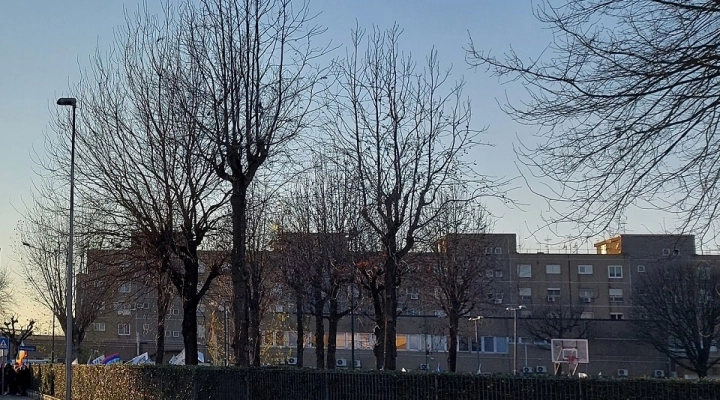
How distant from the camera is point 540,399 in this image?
13.3m

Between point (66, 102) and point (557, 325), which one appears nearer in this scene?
point (66, 102)

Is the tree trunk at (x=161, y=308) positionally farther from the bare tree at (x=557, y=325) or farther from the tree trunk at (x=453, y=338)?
the bare tree at (x=557, y=325)

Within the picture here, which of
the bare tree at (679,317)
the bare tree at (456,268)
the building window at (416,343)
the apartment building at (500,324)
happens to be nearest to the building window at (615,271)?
the apartment building at (500,324)

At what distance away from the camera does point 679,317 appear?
55.4 meters

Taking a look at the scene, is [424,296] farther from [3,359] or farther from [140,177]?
[3,359]

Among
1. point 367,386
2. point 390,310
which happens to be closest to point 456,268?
point 390,310

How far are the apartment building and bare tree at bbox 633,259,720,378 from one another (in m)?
2.87

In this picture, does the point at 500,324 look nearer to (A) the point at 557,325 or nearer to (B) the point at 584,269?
(A) the point at 557,325

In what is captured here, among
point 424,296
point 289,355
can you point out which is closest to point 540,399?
point 424,296

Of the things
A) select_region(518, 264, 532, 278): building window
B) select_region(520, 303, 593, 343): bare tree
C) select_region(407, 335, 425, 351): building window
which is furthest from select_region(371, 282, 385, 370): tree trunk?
select_region(518, 264, 532, 278): building window

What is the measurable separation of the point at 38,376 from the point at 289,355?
2077 cm

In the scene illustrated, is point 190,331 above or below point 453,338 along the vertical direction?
above

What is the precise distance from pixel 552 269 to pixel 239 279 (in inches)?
2428

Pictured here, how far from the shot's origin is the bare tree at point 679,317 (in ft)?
172
